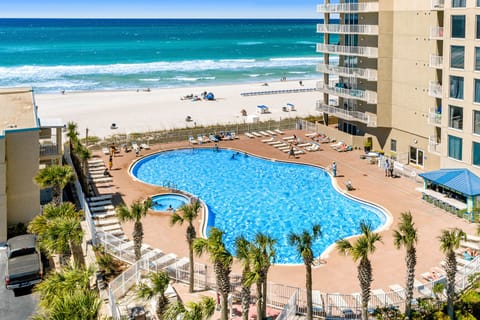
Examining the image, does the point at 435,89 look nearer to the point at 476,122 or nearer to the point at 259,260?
the point at 476,122

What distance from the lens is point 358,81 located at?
42000 mm

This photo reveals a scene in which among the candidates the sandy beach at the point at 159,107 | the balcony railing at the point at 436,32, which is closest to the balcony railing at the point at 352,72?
the balcony railing at the point at 436,32

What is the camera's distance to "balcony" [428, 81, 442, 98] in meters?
33.5

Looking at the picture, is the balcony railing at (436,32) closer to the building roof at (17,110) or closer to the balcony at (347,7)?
the balcony at (347,7)

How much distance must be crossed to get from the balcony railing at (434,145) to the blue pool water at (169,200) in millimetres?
15862

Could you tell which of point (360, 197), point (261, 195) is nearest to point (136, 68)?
point (261, 195)

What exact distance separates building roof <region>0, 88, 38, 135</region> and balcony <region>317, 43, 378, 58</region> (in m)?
23.2

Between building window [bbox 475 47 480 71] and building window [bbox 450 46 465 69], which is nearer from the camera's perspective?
building window [bbox 475 47 480 71]

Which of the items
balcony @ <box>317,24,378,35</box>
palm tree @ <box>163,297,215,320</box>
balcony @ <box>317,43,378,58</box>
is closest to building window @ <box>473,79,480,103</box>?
balcony @ <box>317,43,378,58</box>

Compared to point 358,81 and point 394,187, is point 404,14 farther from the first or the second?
point 394,187

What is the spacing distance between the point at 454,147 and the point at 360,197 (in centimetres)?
641

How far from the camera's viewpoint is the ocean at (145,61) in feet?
299

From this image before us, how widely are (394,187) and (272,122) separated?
18296mm

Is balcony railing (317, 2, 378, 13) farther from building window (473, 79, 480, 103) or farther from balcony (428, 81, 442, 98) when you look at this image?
building window (473, 79, 480, 103)
